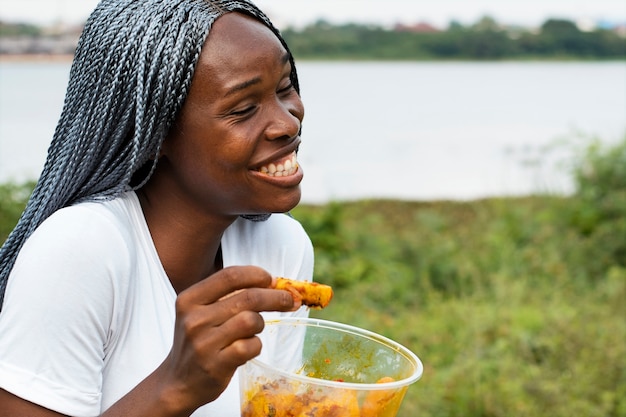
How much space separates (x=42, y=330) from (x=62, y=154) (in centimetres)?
38

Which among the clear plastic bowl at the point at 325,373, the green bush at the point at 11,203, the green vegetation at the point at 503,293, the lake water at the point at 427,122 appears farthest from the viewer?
the lake water at the point at 427,122

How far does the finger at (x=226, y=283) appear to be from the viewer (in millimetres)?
1316

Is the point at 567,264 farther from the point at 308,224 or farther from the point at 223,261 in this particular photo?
the point at 223,261

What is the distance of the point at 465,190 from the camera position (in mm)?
8836

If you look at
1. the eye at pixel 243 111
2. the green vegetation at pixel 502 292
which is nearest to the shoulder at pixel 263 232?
the eye at pixel 243 111

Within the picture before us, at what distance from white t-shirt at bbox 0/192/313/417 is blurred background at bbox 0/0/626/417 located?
183 centimetres

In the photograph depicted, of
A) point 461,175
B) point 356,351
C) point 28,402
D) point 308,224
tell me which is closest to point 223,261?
point 356,351

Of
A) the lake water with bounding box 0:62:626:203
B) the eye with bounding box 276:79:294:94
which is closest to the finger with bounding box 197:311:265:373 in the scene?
the eye with bounding box 276:79:294:94

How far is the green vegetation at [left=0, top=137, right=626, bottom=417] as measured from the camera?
3.84 metres

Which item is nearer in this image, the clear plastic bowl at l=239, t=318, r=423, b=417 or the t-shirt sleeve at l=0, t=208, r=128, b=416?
the clear plastic bowl at l=239, t=318, r=423, b=417

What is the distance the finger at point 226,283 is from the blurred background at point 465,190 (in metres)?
2.21

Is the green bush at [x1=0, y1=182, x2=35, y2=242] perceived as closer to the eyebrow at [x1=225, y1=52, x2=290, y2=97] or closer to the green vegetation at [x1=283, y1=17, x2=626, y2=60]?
the eyebrow at [x1=225, y1=52, x2=290, y2=97]

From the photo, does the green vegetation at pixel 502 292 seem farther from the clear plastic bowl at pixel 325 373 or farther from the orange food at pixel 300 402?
the orange food at pixel 300 402

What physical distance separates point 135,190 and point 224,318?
60cm
